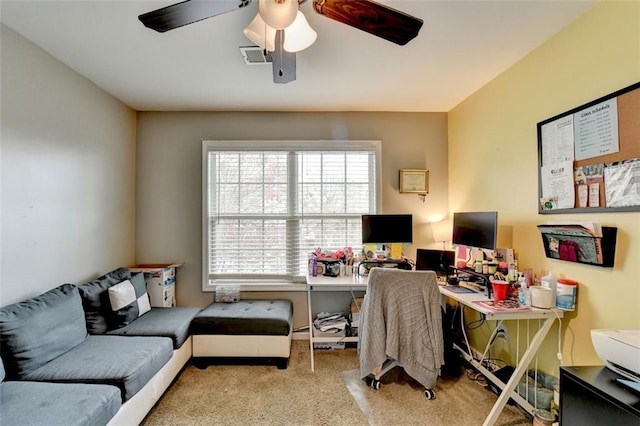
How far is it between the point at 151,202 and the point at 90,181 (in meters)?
0.72

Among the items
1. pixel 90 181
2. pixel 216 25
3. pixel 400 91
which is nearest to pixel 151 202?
pixel 90 181

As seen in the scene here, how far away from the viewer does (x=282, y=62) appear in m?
1.69

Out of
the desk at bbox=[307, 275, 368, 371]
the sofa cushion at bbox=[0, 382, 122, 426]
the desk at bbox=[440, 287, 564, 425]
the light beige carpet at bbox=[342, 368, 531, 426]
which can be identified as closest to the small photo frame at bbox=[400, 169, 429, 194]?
the desk at bbox=[307, 275, 368, 371]

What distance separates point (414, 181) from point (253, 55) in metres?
2.10

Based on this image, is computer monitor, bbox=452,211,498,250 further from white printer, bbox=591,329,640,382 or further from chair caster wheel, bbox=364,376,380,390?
chair caster wheel, bbox=364,376,380,390

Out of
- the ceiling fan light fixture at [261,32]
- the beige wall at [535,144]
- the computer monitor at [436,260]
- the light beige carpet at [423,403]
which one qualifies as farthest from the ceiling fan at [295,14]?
the light beige carpet at [423,403]

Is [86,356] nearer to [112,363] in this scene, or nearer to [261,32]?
[112,363]

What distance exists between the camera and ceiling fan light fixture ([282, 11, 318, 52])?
1.50 meters

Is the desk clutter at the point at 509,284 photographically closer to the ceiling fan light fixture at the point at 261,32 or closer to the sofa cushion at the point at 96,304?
the ceiling fan light fixture at the point at 261,32

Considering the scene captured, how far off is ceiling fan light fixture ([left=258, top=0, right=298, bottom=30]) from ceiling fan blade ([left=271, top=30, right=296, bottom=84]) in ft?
0.68

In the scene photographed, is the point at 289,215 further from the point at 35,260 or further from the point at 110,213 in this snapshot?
the point at 35,260

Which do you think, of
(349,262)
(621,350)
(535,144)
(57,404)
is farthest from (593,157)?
(57,404)

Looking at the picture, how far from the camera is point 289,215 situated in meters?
3.34

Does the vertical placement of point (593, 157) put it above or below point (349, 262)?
above
